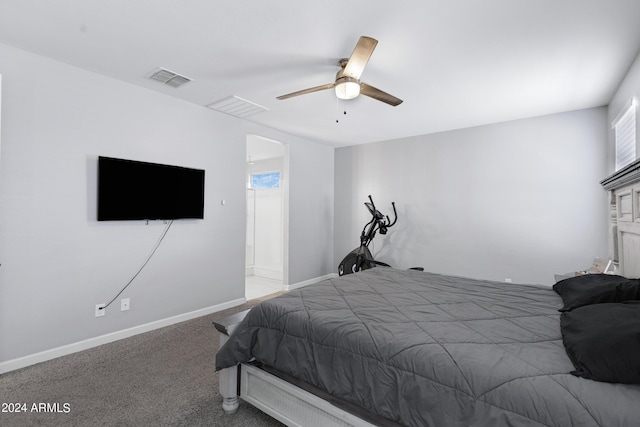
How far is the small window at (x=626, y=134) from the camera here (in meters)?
2.70

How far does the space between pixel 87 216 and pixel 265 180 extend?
12.8 ft

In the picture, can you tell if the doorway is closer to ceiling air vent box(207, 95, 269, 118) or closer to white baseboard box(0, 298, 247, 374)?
ceiling air vent box(207, 95, 269, 118)

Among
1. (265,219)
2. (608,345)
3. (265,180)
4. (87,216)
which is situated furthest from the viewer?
(265,180)

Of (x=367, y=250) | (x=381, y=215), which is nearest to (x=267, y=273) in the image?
(x=367, y=250)

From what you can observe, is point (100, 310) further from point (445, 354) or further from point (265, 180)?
point (265, 180)

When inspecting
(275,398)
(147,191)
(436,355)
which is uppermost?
(147,191)

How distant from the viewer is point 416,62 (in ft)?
8.64

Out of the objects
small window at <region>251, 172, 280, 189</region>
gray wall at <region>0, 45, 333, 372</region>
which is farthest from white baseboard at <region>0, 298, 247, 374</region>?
small window at <region>251, 172, 280, 189</region>

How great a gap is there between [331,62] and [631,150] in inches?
113

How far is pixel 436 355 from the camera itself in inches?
50.4

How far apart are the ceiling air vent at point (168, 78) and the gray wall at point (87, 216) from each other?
1.09 feet

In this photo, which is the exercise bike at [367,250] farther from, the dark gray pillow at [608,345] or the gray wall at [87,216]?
the dark gray pillow at [608,345]

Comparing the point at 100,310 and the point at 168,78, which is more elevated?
the point at 168,78

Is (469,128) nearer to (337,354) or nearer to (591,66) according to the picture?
(591,66)
